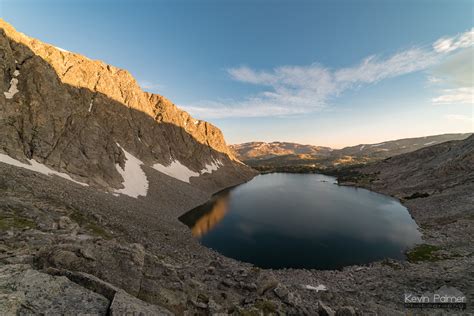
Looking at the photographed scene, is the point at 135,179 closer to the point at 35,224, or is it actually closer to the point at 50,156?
the point at 50,156

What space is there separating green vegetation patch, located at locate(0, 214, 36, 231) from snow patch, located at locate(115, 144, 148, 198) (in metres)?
34.0

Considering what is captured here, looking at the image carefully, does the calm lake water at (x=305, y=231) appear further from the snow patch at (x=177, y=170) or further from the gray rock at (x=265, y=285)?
the snow patch at (x=177, y=170)

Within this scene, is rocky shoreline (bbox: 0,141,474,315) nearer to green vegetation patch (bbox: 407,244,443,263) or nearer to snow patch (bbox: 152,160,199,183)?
green vegetation patch (bbox: 407,244,443,263)

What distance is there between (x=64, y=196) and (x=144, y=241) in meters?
15.6

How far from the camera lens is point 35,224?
2269 cm

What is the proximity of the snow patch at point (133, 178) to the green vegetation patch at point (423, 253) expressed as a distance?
6079cm

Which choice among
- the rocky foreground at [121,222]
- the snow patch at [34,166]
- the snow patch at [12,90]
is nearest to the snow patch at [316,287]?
the rocky foreground at [121,222]

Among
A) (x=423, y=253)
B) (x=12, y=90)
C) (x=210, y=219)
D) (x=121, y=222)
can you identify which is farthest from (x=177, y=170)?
Result: (x=423, y=253)

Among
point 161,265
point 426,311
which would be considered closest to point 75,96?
point 161,265

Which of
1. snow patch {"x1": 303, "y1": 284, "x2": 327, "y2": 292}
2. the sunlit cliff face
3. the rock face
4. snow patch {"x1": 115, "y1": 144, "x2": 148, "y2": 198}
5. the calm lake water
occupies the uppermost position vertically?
the rock face

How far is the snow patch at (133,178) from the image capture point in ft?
198

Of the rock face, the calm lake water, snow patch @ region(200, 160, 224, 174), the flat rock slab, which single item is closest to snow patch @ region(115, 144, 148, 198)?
the rock face

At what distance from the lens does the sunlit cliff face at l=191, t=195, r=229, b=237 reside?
50.9 meters

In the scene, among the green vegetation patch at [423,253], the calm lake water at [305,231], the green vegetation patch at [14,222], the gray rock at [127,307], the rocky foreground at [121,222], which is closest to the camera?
the gray rock at [127,307]
